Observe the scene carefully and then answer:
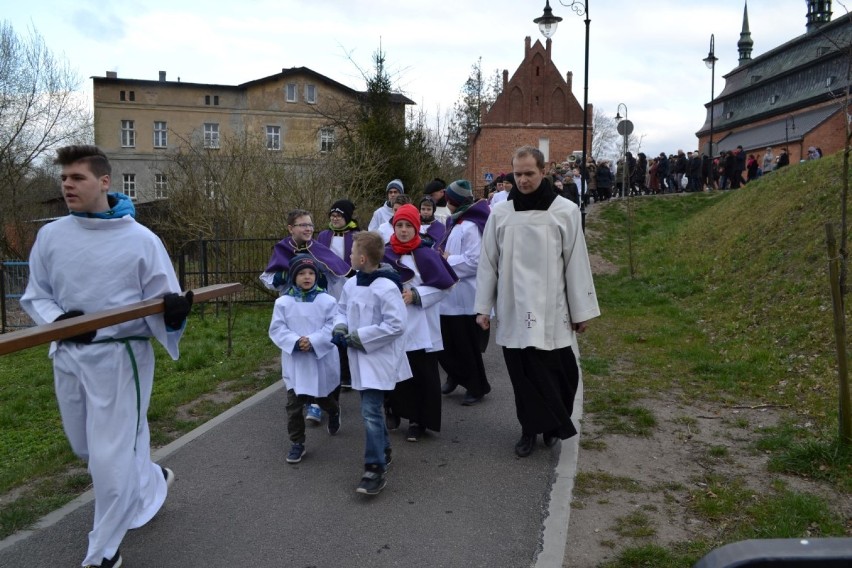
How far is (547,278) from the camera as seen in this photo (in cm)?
560

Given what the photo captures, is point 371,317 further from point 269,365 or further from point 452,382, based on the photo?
point 269,365

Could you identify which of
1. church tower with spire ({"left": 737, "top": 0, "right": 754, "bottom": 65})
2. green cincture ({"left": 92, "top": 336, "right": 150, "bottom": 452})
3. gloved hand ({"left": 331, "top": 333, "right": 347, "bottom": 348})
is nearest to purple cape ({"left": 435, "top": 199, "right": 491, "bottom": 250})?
gloved hand ({"left": 331, "top": 333, "right": 347, "bottom": 348})

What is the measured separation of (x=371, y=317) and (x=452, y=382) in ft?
9.20

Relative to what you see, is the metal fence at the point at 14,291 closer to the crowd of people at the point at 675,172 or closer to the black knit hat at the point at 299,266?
the black knit hat at the point at 299,266

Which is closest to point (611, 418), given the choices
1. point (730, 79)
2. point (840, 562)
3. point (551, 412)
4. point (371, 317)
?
point (551, 412)

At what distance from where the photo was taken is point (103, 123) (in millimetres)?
59125

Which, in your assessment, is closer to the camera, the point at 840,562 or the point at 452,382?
the point at 840,562

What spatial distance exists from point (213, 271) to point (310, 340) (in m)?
11.6

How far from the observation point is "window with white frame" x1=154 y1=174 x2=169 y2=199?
20227mm

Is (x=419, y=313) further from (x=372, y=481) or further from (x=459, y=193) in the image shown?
(x=459, y=193)

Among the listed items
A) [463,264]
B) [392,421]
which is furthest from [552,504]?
[463,264]

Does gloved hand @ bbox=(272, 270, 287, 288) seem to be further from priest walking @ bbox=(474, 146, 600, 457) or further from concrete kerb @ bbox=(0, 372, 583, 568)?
priest walking @ bbox=(474, 146, 600, 457)

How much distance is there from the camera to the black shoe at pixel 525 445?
18.7 ft

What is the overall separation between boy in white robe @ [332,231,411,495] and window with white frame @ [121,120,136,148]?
59689 mm
